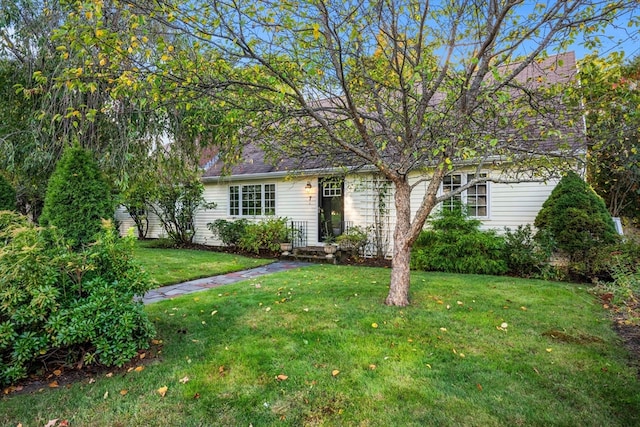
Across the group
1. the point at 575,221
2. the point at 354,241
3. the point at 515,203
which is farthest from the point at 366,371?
the point at 515,203

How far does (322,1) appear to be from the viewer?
11.0 ft

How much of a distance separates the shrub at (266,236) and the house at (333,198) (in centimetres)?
84

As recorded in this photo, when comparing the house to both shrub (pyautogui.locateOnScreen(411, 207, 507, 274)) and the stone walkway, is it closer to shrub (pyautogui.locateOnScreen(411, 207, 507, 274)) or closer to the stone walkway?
shrub (pyautogui.locateOnScreen(411, 207, 507, 274))

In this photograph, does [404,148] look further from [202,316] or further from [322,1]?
[202,316]

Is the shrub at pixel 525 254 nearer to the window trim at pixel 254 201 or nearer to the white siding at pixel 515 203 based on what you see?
the white siding at pixel 515 203

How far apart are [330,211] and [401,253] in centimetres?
662

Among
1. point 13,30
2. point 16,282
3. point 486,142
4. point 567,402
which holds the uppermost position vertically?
point 13,30

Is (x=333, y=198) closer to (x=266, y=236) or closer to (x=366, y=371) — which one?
(x=266, y=236)

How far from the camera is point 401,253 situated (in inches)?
190

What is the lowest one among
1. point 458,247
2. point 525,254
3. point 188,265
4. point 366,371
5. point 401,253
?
point 366,371

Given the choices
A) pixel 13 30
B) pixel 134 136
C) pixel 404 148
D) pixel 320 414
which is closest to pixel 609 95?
pixel 404 148

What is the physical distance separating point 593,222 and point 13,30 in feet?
37.6

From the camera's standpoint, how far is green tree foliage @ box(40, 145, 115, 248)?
3.96 m

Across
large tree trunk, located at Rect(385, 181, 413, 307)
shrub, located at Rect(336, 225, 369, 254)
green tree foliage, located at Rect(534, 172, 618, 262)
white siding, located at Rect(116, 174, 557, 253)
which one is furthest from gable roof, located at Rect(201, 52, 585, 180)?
shrub, located at Rect(336, 225, 369, 254)
